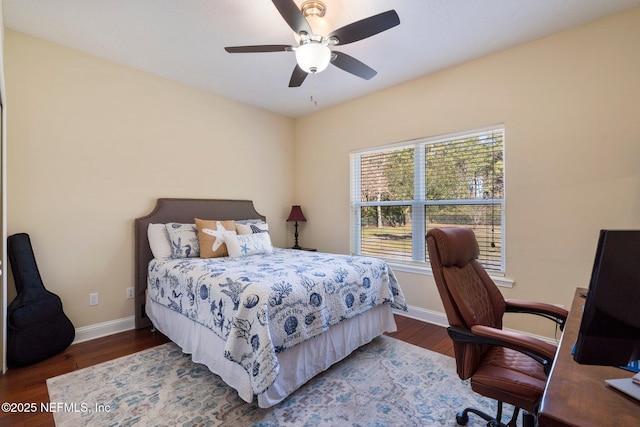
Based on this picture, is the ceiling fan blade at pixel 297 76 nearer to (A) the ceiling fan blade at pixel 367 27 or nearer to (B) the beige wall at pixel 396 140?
(A) the ceiling fan blade at pixel 367 27

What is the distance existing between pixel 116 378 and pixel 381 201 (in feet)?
10.0

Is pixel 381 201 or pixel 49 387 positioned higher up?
pixel 381 201

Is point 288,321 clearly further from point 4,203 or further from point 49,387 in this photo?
point 4,203

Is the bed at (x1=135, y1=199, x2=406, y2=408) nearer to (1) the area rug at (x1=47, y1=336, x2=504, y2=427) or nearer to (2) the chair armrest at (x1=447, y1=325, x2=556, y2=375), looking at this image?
(1) the area rug at (x1=47, y1=336, x2=504, y2=427)

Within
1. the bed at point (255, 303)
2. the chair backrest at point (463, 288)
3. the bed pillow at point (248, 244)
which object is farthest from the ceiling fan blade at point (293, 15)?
the bed pillow at point (248, 244)

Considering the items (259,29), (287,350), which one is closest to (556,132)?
(259,29)

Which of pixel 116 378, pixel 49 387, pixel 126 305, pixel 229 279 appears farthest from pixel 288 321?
pixel 126 305

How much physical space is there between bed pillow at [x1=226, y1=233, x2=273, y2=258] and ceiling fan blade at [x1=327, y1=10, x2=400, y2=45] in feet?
6.66

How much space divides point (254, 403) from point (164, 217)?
2.16 m

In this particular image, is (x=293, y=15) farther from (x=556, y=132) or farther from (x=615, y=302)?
(x=556, y=132)

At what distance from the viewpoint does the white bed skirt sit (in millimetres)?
1809

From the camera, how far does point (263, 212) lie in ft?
13.8

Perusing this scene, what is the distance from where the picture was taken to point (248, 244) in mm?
3064

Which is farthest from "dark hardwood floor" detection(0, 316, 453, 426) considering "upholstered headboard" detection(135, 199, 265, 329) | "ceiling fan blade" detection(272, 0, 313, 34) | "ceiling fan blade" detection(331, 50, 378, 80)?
"ceiling fan blade" detection(272, 0, 313, 34)
